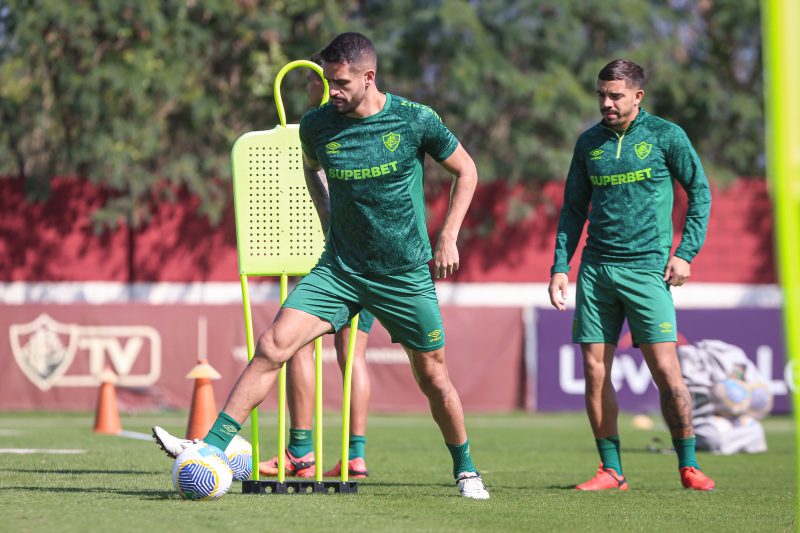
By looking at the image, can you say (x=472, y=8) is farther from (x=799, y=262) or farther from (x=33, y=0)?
(x=799, y=262)

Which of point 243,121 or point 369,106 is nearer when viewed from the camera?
point 369,106

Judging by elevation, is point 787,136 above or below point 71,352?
above

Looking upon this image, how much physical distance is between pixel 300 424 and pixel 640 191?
219 centimetres

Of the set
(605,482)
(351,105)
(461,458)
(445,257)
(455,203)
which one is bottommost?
(605,482)

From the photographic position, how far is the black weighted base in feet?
20.2

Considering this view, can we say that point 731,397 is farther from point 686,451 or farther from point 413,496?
point 413,496

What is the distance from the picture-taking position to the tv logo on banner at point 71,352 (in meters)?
16.2

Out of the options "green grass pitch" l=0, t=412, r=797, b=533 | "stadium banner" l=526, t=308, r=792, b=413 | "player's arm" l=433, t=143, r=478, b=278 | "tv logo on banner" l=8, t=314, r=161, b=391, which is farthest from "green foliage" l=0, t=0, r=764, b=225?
"player's arm" l=433, t=143, r=478, b=278

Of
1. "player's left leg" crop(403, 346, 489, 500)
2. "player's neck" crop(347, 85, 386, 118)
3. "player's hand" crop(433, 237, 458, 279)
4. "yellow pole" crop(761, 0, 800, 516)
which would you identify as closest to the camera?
"yellow pole" crop(761, 0, 800, 516)

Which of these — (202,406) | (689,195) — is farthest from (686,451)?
(202,406)

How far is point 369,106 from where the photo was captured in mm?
5754

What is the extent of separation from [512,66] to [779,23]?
19.3m

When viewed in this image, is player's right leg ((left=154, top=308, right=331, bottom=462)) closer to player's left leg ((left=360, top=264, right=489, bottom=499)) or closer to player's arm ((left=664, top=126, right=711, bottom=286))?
player's left leg ((left=360, top=264, right=489, bottom=499))

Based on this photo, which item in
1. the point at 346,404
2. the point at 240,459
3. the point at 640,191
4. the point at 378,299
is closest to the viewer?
the point at 378,299
